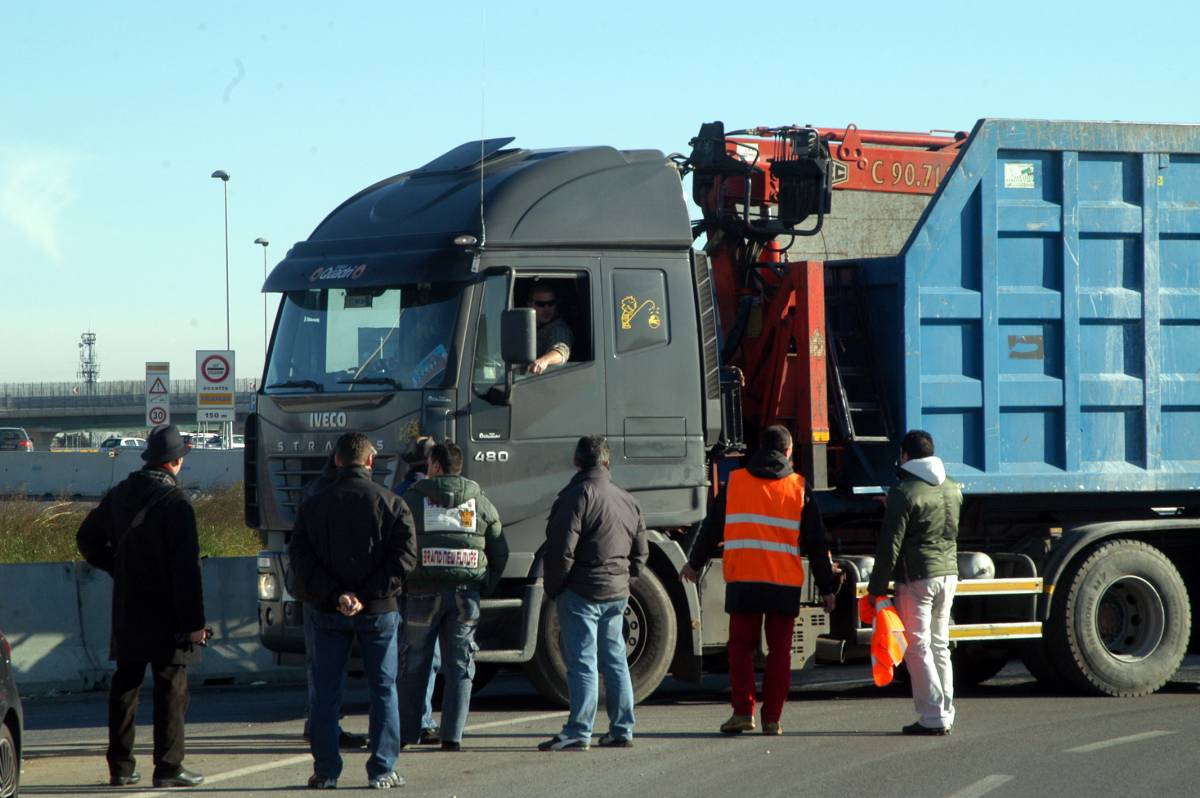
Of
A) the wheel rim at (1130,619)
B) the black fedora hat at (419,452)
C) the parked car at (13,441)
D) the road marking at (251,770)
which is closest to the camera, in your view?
the road marking at (251,770)

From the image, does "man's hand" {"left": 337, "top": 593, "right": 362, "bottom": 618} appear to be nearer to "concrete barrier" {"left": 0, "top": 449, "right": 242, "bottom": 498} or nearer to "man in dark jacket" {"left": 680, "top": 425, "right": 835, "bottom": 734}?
"man in dark jacket" {"left": 680, "top": 425, "right": 835, "bottom": 734}

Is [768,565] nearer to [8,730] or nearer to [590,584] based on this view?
[590,584]

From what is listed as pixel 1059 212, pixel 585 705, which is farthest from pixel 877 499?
pixel 585 705

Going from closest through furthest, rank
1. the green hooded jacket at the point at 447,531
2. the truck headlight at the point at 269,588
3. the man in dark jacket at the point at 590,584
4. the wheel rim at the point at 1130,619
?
the green hooded jacket at the point at 447,531 → the man in dark jacket at the point at 590,584 → the truck headlight at the point at 269,588 → the wheel rim at the point at 1130,619

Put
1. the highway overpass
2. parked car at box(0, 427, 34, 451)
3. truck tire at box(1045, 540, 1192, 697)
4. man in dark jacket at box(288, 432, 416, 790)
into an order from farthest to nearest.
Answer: the highway overpass, parked car at box(0, 427, 34, 451), truck tire at box(1045, 540, 1192, 697), man in dark jacket at box(288, 432, 416, 790)

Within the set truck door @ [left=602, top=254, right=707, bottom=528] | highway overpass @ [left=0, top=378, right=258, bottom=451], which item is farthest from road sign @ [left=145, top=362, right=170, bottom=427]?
highway overpass @ [left=0, top=378, right=258, bottom=451]

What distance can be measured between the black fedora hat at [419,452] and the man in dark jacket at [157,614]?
163 centimetres

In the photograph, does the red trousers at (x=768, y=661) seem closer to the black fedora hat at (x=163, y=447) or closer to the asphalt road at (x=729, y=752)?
the asphalt road at (x=729, y=752)

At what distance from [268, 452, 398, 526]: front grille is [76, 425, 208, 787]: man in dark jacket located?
1714 mm

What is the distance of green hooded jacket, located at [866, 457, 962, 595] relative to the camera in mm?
9289

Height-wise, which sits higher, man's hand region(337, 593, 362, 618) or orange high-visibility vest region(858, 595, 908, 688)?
man's hand region(337, 593, 362, 618)

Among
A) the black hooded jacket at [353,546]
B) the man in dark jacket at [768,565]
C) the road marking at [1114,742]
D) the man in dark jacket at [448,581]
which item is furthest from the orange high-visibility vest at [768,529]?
the black hooded jacket at [353,546]

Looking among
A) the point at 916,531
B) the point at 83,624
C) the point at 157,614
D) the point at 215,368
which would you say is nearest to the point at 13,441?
the point at 215,368

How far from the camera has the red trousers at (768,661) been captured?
9.12m
